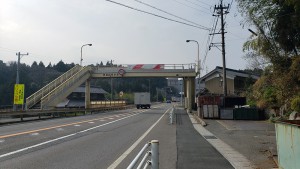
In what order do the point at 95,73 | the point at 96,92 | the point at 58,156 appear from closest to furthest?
the point at 58,156 < the point at 95,73 < the point at 96,92

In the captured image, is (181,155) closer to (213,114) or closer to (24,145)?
(24,145)

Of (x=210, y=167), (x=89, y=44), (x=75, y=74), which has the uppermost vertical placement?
(x=89, y=44)

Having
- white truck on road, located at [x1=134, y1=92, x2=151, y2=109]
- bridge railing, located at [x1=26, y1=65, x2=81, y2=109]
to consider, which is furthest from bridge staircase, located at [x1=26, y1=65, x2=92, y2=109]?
white truck on road, located at [x1=134, y1=92, x2=151, y2=109]

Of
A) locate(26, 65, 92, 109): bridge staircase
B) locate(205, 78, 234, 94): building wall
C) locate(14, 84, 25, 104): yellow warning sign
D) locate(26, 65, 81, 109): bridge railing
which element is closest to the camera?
locate(14, 84, 25, 104): yellow warning sign

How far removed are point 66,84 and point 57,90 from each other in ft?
8.60

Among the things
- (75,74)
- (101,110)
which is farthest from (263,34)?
(101,110)

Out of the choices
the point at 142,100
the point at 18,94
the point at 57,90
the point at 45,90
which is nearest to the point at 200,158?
the point at 18,94

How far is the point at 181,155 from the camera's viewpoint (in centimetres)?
1226

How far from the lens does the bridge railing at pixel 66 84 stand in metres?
42.5

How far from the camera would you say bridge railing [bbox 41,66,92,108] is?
4245cm

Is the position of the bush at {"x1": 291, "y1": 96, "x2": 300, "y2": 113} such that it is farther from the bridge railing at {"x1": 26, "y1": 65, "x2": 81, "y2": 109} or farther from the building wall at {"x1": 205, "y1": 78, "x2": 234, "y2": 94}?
the building wall at {"x1": 205, "y1": 78, "x2": 234, "y2": 94}

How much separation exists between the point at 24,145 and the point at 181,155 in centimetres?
610

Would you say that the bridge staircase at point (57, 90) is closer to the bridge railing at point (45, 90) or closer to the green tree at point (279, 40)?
the bridge railing at point (45, 90)

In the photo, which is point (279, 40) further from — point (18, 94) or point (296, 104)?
point (18, 94)
